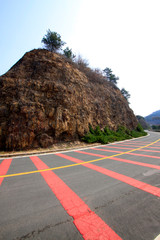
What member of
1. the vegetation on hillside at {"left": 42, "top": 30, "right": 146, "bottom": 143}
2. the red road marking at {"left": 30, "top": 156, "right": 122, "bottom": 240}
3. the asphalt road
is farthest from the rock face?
the red road marking at {"left": 30, "top": 156, "right": 122, "bottom": 240}

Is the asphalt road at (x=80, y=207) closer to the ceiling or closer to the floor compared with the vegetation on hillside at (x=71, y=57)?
closer to the floor

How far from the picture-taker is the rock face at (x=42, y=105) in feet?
33.8

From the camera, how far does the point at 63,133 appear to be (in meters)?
12.3

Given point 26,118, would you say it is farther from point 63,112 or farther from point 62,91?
point 62,91

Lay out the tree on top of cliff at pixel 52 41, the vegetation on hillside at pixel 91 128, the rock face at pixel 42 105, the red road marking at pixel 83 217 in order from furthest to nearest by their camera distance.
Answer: the tree on top of cliff at pixel 52 41 < the vegetation on hillside at pixel 91 128 < the rock face at pixel 42 105 < the red road marking at pixel 83 217

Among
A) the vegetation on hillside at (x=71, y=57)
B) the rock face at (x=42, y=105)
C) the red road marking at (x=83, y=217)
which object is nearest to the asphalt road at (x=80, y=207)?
the red road marking at (x=83, y=217)

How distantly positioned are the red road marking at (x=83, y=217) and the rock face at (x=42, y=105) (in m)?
8.21

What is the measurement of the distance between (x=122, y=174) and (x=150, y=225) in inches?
87.5

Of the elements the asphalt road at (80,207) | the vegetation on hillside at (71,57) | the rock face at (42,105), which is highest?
the vegetation on hillside at (71,57)

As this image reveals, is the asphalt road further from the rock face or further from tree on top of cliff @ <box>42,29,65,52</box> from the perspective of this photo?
tree on top of cliff @ <box>42,29,65,52</box>

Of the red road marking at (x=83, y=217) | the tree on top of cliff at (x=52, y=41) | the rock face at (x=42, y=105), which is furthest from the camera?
the tree on top of cliff at (x=52, y=41)

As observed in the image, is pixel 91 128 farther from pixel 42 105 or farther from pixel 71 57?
pixel 71 57

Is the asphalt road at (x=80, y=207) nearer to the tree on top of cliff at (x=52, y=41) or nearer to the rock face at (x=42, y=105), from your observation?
the rock face at (x=42, y=105)

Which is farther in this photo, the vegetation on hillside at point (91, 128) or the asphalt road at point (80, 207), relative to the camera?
the vegetation on hillside at point (91, 128)
